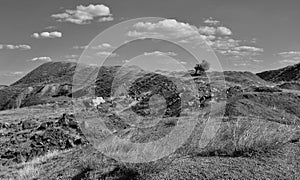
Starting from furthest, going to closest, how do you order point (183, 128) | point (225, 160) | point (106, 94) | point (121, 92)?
point (106, 94) → point (121, 92) → point (183, 128) → point (225, 160)

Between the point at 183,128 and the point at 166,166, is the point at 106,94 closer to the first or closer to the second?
the point at 183,128

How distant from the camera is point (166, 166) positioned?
738 cm

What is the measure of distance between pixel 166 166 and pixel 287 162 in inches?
110

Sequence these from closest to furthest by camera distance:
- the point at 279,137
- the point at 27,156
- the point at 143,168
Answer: the point at 143,168 < the point at 279,137 < the point at 27,156

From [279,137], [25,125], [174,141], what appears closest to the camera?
[279,137]

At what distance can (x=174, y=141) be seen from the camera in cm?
1032

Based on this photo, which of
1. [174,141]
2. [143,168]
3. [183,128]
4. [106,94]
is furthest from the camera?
[106,94]

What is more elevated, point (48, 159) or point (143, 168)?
point (143, 168)

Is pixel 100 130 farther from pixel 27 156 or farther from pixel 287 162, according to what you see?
pixel 287 162

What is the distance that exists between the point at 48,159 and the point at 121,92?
161 ft

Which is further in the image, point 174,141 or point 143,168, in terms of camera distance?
point 174,141

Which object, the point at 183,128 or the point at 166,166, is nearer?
the point at 166,166

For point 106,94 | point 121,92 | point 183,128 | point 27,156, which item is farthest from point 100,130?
point 106,94

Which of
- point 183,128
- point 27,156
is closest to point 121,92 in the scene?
point 27,156
